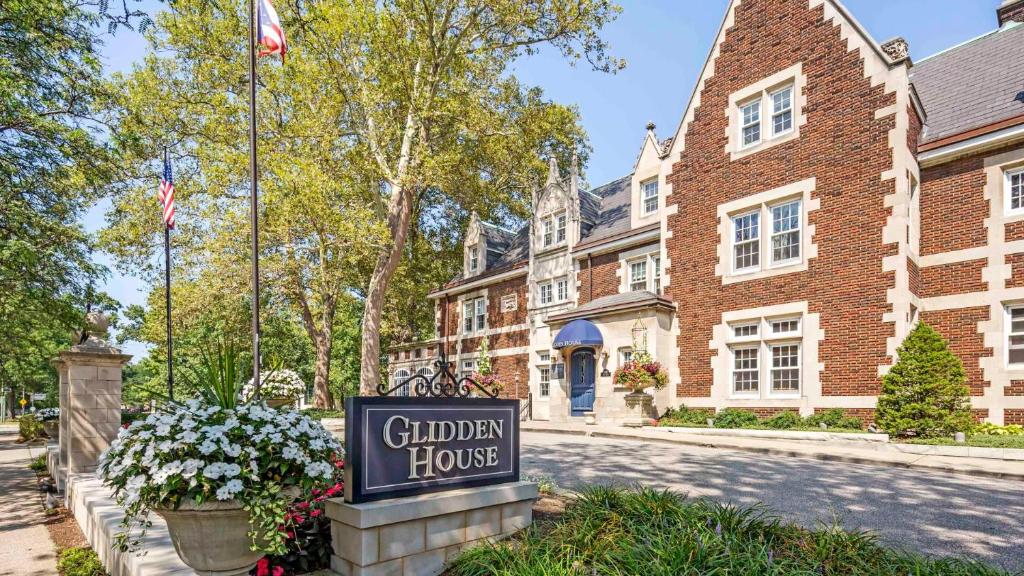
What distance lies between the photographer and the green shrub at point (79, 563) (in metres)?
5.41

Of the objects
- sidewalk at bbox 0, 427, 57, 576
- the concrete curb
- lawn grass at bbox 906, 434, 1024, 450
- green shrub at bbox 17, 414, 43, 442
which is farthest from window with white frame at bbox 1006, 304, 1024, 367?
green shrub at bbox 17, 414, 43, 442

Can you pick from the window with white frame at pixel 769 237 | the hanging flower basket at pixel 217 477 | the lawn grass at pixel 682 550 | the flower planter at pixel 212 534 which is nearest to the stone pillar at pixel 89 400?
the hanging flower basket at pixel 217 477

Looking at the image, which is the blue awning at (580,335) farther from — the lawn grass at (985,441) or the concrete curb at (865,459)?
the lawn grass at (985,441)

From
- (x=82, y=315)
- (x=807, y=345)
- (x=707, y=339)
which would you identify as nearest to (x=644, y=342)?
(x=707, y=339)

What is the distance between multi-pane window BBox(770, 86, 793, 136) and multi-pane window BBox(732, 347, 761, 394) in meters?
6.49

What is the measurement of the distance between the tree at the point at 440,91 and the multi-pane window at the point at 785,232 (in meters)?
7.97

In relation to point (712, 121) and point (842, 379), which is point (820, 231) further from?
point (712, 121)

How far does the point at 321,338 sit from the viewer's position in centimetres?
2956

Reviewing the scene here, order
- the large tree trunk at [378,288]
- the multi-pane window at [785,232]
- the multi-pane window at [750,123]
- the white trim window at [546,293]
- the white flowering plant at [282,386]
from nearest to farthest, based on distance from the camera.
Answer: the white flowering plant at [282,386]
the multi-pane window at [785,232]
the multi-pane window at [750,123]
the large tree trunk at [378,288]
the white trim window at [546,293]

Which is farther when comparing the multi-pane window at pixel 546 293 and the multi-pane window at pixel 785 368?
the multi-pane window at pixel 546 293

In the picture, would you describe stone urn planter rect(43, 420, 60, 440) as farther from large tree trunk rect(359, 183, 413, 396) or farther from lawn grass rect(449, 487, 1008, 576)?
lawn grass rect(449, 487, 1008, 576)

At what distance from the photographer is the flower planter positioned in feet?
11.4

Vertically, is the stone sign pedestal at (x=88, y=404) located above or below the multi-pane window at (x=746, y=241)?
below

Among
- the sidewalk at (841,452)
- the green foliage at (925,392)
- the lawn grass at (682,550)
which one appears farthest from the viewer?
the green foliage at (925,392)
